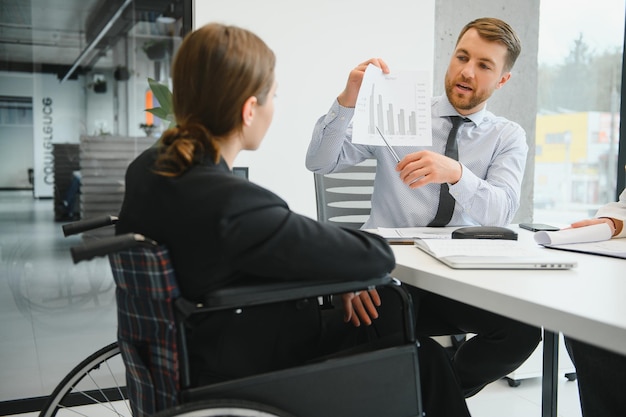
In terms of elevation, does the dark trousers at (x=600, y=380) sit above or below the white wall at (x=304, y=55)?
below

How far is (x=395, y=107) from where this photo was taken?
1.67 m

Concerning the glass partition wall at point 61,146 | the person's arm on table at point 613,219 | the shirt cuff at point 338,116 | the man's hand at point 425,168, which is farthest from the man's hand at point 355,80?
the glass partition wall at point 61,146

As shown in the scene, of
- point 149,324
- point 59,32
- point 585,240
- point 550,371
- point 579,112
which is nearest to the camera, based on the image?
point 149,324

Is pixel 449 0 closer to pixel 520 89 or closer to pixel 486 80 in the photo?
pixel 520 89

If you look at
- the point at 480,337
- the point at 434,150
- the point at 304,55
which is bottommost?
the point at 480,337

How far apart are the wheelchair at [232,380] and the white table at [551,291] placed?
4.0 inches

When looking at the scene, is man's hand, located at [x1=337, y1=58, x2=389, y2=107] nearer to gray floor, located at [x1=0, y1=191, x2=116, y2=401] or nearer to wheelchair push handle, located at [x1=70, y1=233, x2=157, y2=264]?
wheelchair push handle, located at [x1=70, y1=233, x2=157, y2=264]

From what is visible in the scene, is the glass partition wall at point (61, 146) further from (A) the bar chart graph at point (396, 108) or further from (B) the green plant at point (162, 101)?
(A) the bar chart graph at point (396, 108)

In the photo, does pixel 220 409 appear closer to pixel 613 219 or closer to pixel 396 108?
pixel 396 108

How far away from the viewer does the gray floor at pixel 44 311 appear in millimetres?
2578

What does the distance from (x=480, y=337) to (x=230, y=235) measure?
3.07 ft

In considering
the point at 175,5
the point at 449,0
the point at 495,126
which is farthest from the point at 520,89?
the point at 175,5

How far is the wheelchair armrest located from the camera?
3.13 ft

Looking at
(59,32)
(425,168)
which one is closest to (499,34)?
(425,168)
